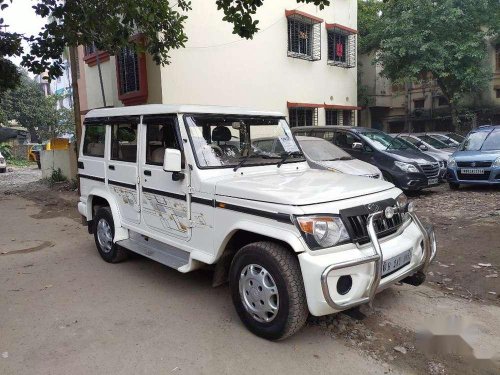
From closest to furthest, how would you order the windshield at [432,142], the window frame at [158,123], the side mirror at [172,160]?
the side mirror at [172,160] < the window frame at [158,123] < the windshield at [432,142]

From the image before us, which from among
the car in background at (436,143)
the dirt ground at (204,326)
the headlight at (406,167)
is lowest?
the dirt ground at (204,326)

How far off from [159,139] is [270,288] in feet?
6.76

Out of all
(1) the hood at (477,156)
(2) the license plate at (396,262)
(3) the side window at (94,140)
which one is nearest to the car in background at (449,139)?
(1) the hood at (477,156)

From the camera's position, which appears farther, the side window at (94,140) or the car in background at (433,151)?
the car in background at (433,151)

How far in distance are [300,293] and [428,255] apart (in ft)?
4.65

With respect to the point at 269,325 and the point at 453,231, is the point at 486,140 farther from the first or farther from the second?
the point at 269,325

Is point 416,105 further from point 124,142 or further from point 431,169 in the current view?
point 124,142

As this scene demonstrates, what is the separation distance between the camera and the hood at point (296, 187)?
10.7 ft

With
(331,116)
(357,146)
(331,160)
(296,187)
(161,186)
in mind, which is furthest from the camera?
(331,116)

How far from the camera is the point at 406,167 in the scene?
9242 millimetres

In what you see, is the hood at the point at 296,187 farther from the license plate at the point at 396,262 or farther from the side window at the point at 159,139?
the side window at the point at 159,139

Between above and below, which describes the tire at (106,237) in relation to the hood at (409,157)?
below

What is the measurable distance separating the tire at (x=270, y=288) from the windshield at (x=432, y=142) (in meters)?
11.7

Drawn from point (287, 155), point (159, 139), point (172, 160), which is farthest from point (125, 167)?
point (287, 155)
